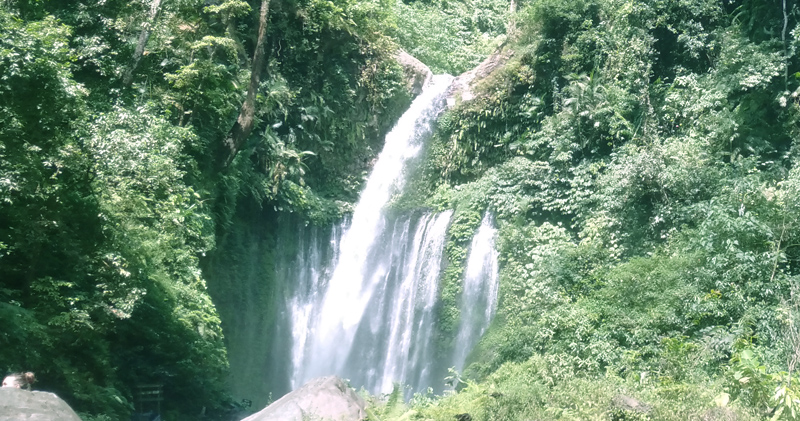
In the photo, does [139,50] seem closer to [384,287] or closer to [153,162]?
[153,162]

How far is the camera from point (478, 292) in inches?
674

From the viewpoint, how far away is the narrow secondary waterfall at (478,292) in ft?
54.8

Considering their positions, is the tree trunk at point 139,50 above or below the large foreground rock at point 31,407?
above

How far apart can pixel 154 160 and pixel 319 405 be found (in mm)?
5144

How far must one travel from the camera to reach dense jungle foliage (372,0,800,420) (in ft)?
30.0

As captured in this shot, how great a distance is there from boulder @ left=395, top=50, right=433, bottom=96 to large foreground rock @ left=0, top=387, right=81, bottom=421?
17.6 metres

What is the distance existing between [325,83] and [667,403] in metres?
16.1

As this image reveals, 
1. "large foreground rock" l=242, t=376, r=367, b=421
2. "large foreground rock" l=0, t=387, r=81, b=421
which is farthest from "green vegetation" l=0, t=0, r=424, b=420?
"large foreground rock" l=242, t=376, r=367, b=421

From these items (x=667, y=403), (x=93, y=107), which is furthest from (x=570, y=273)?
(x=93, y=107)

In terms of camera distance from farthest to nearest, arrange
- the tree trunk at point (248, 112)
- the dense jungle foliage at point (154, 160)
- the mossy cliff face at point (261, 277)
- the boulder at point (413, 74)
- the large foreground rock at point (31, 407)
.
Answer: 1. the boulder at point (413, 74)
2. the mossy cliff face at point (261, 277)
3. the tree trunk at point (248, 112)
4. the dense jungle foliage at point (154, 160)
5. the large foreground rock at point (31, 407)

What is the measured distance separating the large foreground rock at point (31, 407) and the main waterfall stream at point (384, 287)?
11.2 metres

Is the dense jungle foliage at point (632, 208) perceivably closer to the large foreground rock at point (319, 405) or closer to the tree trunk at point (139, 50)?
the large foreground rock at point (319, 405)

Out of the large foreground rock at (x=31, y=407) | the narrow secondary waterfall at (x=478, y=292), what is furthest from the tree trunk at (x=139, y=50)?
the narrow secondary waterfall at (x=478, y=292)

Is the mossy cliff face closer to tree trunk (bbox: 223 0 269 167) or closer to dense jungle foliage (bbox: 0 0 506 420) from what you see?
dense jungle foliage (bbox: 0 0 506 420)
